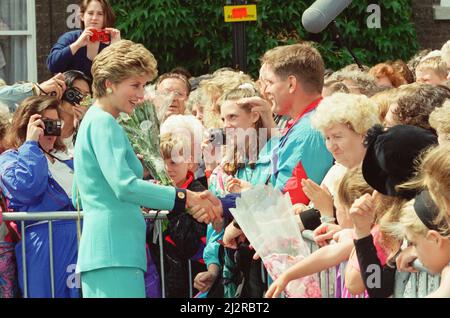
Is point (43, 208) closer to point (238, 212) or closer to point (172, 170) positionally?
point (172, 170)

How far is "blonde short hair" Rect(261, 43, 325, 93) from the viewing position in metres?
6.84

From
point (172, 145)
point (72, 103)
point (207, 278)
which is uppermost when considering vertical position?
point (72, 103)

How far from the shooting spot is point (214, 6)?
13992 millimetres

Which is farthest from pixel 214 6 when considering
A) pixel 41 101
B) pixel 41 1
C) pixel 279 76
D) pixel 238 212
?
pixel 238 212

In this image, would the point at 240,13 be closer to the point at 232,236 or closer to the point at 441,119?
the point at 232,236

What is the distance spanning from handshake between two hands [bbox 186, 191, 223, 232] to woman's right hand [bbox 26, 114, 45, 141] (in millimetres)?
1482

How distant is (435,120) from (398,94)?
0.81 m

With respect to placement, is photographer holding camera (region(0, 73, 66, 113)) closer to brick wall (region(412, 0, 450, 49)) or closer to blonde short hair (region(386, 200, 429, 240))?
blonde short hair (region(386, 200, 429, 240))

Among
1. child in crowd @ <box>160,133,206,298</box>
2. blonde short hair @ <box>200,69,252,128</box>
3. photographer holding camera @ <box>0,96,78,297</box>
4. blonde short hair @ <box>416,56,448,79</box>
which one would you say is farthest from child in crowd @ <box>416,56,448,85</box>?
photographer holding camera @ <box>0,96,78,297</box>

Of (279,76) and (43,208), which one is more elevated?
(279,76)

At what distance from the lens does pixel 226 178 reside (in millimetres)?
7016

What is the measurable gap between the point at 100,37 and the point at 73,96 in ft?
2.94

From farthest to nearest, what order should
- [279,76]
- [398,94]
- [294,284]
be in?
[279,76], [398,94], [294,284]

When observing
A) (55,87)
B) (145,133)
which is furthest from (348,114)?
(55,87)
